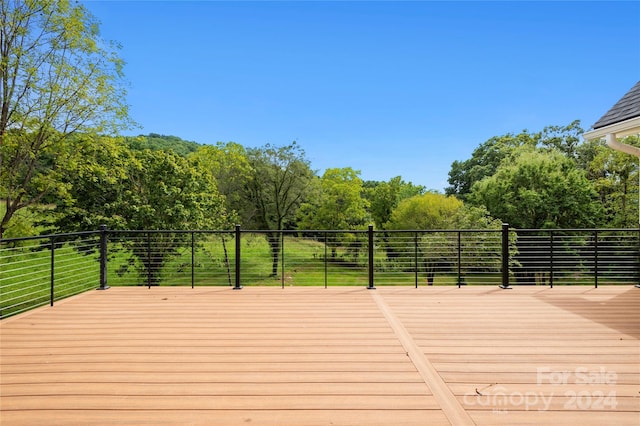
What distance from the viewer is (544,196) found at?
16406 mm

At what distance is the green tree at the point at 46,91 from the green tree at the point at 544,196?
16.3m

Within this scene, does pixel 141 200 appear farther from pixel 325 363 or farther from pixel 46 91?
pixel 325 363

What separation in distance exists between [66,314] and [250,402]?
9.39ft

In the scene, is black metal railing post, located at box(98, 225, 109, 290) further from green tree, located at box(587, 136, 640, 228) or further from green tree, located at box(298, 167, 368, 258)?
green tree, located at box(587, 136, 640, 228)

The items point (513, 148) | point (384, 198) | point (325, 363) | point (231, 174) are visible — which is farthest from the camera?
point (384, 198)

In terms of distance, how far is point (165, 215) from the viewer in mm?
12180

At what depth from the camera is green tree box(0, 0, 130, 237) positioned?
7941 mm

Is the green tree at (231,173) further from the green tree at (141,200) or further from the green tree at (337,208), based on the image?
the green tree at (141,200)

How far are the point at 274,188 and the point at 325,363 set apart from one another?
1791cm

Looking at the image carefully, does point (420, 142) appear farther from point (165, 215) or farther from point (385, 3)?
point (165, 215)

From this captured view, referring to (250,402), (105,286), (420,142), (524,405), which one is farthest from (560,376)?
(420,142)

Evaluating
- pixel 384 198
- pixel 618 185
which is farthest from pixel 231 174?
pixel 618 185

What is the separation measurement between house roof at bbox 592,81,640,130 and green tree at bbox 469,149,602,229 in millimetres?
12059

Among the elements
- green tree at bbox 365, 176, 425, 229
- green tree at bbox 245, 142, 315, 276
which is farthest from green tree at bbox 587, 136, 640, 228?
green tree at bbox 245, 142, 315, 276
